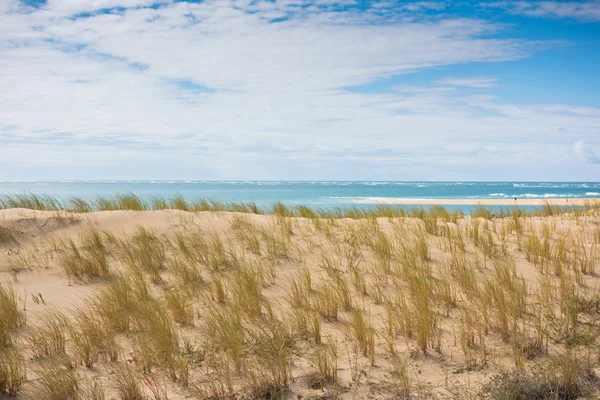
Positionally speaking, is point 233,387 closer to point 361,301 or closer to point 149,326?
point 149,326

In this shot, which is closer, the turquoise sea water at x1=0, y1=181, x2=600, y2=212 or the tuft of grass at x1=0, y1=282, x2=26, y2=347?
the tuft of grass at x1=0, y1=282, x2=26, y2=347

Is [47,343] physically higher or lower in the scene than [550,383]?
lower

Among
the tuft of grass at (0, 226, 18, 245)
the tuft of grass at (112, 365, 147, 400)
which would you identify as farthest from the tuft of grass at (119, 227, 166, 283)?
the tuft of grass at (112, 365, 147, 400)

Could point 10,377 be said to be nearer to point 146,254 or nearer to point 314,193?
point 146,254

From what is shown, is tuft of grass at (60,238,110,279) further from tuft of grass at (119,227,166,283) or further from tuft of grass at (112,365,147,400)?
tuft of grass at (112,365,147,400)

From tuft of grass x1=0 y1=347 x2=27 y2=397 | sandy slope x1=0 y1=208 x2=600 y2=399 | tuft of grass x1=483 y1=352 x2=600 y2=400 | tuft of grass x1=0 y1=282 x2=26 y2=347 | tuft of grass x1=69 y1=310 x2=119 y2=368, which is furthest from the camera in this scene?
tuft of grass x1=0 y1=282 x2=26 y2=347

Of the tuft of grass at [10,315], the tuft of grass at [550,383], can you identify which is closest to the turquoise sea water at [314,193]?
the tuft of grass at [10,315]

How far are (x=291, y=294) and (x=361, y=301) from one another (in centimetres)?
87

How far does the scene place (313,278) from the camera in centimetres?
658

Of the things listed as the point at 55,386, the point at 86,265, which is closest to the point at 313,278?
the point at 86,265

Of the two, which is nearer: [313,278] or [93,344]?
[93,344]

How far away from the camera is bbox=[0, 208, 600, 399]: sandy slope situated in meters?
3.77

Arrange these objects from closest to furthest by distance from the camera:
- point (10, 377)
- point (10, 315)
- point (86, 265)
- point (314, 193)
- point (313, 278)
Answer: point (10, 377), point (10, 315), point (313, 278), point (86, 265), point (314, 193)

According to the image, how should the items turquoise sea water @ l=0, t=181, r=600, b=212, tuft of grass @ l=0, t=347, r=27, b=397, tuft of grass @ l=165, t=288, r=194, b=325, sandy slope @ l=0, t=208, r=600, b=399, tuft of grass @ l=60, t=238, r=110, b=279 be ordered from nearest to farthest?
tuft of grass @ l=0, t=347, r=27, b=397, sandy slope @ l=0, t=208, r=600, b=399, tuft of grass @ l=165, t=288, r=194, b=325, tuft of grass @ l=60, t=238, r=110, b=279, turquoise sea water @ l=0, t=181, r=600, b=212
